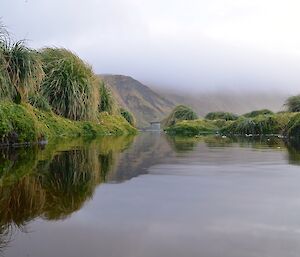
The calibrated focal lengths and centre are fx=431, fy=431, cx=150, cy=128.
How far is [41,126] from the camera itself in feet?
62.2

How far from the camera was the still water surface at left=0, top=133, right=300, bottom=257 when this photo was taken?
3.40 m

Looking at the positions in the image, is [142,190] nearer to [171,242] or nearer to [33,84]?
[171,242]

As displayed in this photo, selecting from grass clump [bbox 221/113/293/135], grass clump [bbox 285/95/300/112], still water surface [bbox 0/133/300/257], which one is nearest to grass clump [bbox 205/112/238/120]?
grass clump [bbox 285/95/300/112]

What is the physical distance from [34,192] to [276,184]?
3666 mm

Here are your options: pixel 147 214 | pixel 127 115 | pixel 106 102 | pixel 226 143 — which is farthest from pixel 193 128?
pixel 147 214

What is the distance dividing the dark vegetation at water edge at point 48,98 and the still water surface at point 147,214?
8.32 metres

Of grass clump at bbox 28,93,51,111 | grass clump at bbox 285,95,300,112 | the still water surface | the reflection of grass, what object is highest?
grass clump at bbox 285,95,300,112

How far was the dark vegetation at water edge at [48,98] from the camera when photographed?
1596 cm

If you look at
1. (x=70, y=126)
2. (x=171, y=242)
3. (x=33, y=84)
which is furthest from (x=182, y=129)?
(x=171, y=242)

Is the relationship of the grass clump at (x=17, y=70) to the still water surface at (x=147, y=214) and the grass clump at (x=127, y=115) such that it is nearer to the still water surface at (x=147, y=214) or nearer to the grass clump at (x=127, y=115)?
the still water surface at (x=147, y=214)

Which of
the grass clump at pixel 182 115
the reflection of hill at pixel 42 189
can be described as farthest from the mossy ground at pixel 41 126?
the grass clump at pixel 182 115

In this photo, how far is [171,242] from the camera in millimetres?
3531

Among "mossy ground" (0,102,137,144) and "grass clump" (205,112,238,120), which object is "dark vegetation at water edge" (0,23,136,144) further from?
"grass clump" (205,112,238,120)

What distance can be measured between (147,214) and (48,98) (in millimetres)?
23865
